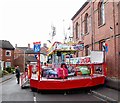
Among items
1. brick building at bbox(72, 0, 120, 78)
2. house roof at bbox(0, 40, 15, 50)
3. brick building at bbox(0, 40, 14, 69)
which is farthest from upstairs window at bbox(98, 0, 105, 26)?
house roof at bbox(0, 40, 15, 50)

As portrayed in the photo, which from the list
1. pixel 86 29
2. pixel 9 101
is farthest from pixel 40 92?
pixel 86 29

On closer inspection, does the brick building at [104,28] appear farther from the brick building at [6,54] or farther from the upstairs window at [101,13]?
the brick building at [6,54]

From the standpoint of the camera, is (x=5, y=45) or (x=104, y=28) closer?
(x=104, y=28)

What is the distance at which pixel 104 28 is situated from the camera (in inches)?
876

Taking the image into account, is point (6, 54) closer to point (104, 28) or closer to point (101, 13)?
point (101, 13)

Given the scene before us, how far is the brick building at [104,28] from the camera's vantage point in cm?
1953

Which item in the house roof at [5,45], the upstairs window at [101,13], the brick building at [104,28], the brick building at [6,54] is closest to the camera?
the brick building at [104,28]

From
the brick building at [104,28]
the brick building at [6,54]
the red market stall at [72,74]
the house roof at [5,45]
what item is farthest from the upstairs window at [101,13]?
the house roof at [5,45]

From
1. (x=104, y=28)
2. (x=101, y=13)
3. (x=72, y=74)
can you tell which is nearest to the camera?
(x=72, y=74)

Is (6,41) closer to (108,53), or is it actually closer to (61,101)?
(108,53)

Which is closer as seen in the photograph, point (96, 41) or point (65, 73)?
point (65, 73)

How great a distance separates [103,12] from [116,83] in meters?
7.85

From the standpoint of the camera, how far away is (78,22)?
1340 inches

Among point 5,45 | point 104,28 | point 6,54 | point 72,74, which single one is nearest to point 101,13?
point 104,28
